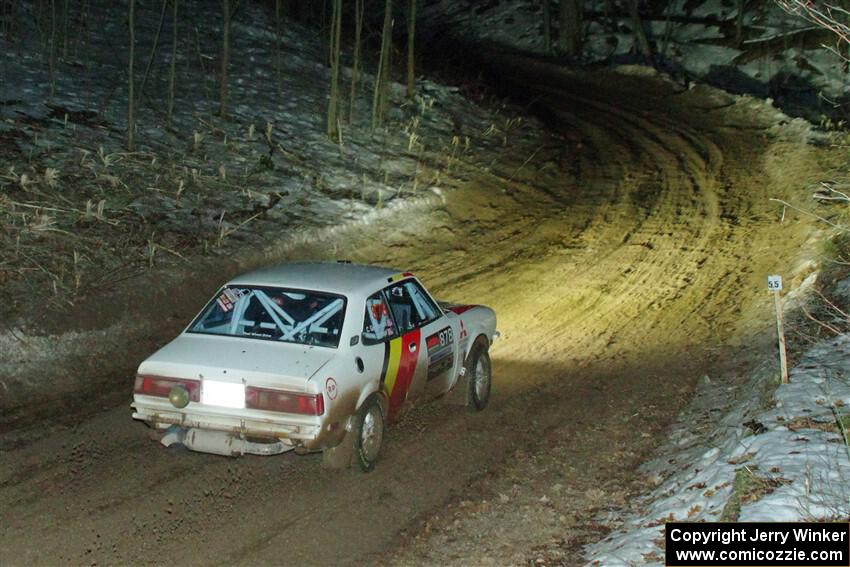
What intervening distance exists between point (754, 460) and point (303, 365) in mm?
3301

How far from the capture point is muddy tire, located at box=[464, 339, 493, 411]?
8.98m

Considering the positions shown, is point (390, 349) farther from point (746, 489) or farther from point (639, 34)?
point (639, 34)

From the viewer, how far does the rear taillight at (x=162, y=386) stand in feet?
21.9

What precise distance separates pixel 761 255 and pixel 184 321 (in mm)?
8385

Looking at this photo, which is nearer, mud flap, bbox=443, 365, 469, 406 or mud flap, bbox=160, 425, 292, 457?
mud flap, bbox=160, 425, 292, 457

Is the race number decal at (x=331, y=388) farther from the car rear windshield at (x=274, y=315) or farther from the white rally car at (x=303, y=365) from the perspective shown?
the car rear windshield at (x=274, y=315)

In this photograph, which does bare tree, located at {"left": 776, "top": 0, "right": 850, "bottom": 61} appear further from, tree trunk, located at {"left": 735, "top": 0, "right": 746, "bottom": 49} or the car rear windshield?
tree trunk, located at {"left": 735, "top": 0, "right": 746, "bottom": 49}

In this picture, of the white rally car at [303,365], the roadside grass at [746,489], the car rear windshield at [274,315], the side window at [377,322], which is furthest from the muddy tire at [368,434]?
the roadside grass at [746,489]

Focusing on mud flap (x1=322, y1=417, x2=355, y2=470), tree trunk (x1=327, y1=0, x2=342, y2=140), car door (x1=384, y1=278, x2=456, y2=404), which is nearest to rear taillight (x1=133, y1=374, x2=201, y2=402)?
mud flap (x1=322, y1=417, x2=355, y2=470)

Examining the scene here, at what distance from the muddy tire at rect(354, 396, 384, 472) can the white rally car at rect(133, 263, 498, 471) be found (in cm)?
1

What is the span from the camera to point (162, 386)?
6.76m

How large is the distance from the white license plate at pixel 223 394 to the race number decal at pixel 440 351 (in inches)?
82.0

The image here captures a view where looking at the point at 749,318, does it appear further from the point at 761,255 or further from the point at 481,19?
the point at 481,19

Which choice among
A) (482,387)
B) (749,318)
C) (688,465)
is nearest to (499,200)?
(749,318)
